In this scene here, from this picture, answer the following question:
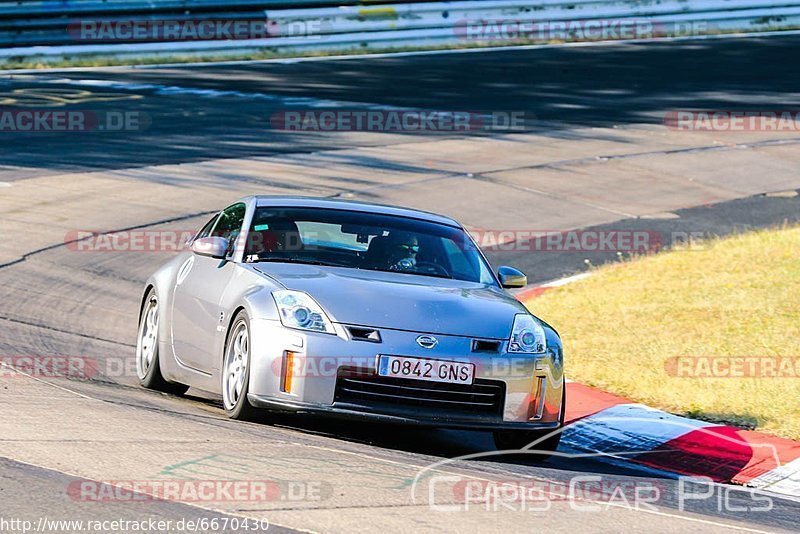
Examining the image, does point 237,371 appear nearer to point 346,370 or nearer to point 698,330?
point 346,370

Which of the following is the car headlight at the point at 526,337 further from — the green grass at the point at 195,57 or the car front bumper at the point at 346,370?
the green grass at the point at 195,57

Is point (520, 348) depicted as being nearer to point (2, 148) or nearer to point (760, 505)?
point (760, 505)

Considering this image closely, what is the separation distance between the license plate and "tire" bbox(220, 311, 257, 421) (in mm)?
756

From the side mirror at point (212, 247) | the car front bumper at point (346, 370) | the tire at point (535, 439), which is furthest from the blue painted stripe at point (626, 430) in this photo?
the side mirror at point (212, 247)

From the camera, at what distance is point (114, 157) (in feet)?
61.4

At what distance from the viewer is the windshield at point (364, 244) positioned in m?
8.34

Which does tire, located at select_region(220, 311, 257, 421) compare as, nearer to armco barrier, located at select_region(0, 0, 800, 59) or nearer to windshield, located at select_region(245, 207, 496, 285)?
windshield, located at select_region(245, 207, 496, 285)

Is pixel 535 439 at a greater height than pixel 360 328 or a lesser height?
lesser

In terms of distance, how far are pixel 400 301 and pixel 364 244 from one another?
3.47 ft

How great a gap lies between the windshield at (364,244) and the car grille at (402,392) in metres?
1.19

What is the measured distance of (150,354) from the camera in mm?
9078

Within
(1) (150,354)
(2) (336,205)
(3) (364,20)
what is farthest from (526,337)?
(3) (364,20)

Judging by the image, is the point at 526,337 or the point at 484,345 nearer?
the point at 484,345

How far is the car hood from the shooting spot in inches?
288
